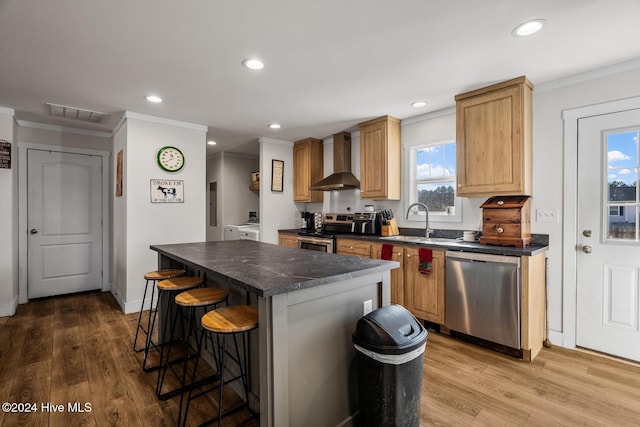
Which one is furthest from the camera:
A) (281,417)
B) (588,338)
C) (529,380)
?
(588,338)

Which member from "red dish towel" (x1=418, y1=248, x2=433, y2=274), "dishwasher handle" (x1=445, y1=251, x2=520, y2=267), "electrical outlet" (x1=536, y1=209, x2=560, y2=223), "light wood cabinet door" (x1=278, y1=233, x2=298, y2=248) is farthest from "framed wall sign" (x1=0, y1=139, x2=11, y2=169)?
"electrical outlet" (x1=536, y1=209, x2=560, y2=223)

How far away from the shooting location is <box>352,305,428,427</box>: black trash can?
4.75 feet

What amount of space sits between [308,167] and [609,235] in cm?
372

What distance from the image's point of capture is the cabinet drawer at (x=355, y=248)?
3.68 meters

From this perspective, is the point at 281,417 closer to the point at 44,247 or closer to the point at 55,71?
the point at 55,71

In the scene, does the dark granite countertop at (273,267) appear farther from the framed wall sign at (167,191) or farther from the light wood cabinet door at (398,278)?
the framed wall sign at (167,191)

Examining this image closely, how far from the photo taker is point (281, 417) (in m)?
1.42

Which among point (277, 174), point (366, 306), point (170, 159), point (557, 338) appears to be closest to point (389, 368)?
point (366, 306)

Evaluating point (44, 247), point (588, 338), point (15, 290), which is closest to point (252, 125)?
point (44, 247)

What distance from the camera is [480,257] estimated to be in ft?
8.87

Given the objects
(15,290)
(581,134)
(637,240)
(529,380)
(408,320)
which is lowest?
(529,380)

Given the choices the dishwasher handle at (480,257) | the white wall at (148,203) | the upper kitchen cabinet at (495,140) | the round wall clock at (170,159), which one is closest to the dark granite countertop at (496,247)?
the dishwasher handle at (480,257)

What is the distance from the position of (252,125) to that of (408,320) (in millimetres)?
3519

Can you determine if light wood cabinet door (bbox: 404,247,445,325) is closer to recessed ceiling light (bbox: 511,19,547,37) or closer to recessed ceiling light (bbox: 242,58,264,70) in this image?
recessed ceiling light (bbox: 511,19,547,37)
